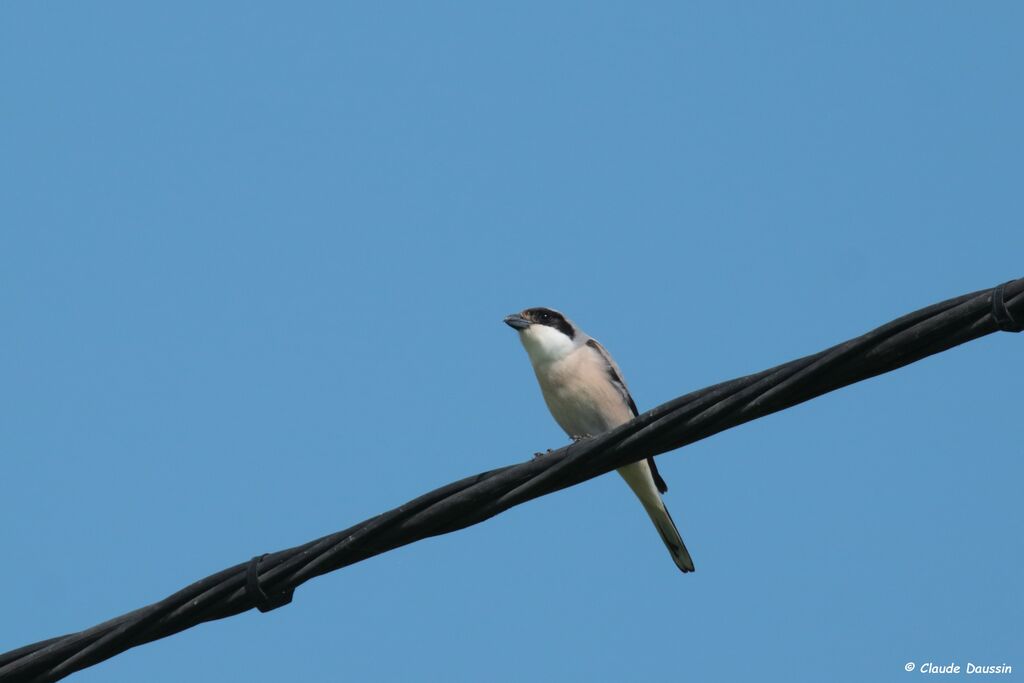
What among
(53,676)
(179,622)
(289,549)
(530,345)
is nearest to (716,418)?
(289,549)

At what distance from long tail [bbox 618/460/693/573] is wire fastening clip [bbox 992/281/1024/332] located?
6260 mm

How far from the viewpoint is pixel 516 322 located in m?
11.5

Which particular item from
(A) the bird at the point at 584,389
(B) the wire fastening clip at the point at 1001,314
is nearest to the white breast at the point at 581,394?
(A) the bird at the point at 584,389

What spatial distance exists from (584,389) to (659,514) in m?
1.31

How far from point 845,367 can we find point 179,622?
2942 millimetres

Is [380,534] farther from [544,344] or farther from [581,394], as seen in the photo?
[544,344]

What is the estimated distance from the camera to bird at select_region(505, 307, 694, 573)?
435 inches

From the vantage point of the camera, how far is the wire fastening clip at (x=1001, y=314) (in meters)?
5.28

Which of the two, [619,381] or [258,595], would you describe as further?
[619,381]

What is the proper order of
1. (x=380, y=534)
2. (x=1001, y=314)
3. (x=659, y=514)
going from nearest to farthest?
(x=1001, y=314)
(x=380, y=534)
(x=659, y=514)

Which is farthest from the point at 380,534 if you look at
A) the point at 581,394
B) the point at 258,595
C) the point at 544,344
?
the point at 544,344

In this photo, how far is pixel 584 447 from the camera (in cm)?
607

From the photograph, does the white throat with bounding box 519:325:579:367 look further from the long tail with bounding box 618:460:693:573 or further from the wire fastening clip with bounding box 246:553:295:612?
the wire fastening clip with bounding box 246:553:295:612

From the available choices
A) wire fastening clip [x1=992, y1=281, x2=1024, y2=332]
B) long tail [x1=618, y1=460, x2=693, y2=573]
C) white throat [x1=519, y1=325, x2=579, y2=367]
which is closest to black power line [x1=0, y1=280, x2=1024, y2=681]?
wire fastening clip [x1=992, y1=281, x2=1024, y2=332]
